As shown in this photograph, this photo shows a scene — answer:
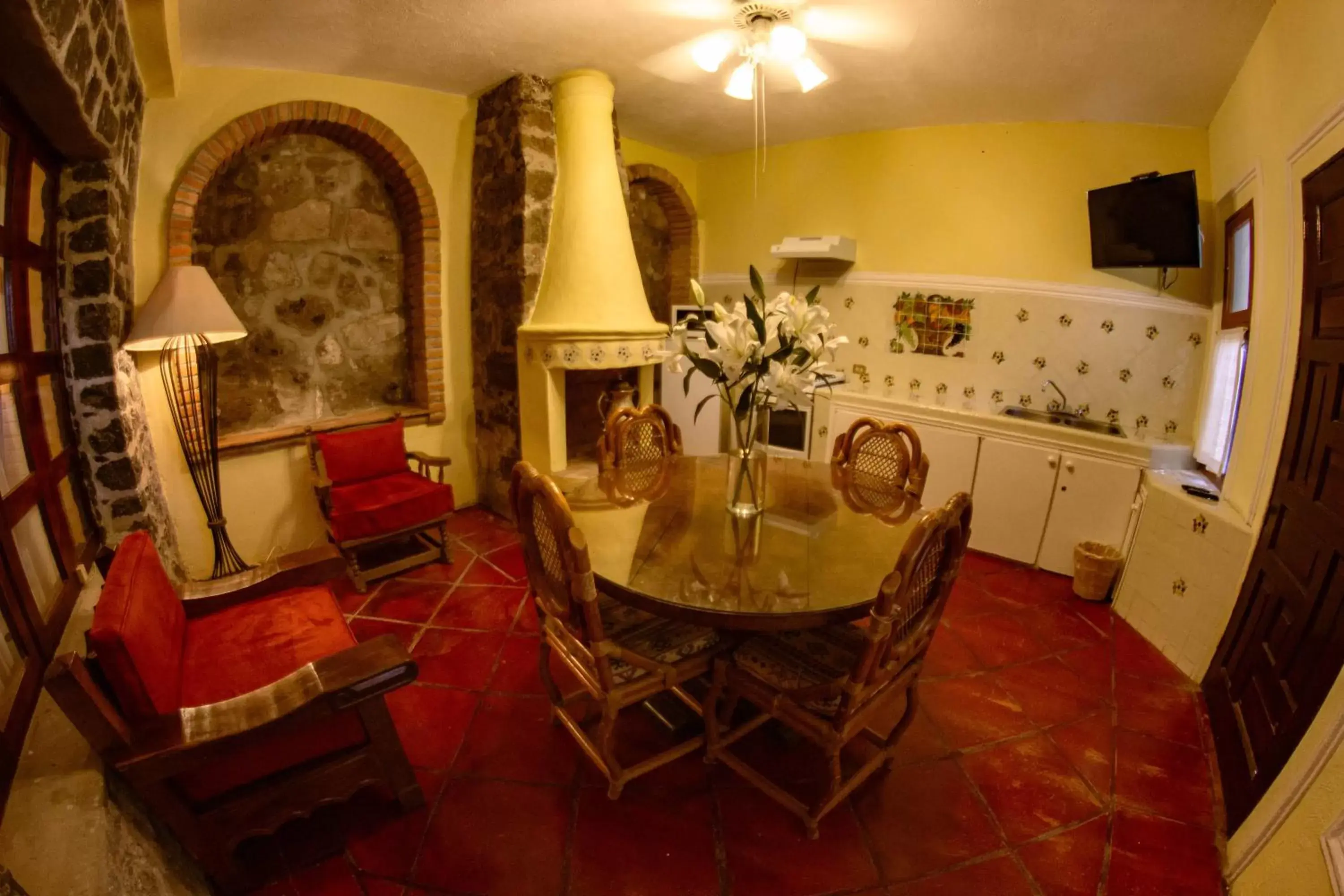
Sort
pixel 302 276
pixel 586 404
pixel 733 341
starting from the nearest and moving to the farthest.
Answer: pixel 733 341, pixel 302 276, pixel 586 404

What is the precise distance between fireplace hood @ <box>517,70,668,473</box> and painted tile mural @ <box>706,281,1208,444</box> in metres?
1.62

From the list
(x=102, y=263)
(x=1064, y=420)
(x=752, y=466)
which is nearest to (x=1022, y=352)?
(x=1064, y=420)

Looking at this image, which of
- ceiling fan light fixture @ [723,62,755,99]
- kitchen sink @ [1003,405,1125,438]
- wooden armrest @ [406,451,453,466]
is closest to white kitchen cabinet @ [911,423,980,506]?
kitchen sink @ [1003,405,1125,438]

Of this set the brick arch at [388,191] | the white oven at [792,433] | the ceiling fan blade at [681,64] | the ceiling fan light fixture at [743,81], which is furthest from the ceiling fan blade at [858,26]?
the brick arch at [388,191]

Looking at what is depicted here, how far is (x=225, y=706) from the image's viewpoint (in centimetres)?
131

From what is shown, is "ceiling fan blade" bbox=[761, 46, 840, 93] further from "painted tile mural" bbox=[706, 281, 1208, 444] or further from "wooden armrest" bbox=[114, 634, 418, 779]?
"wooden armrest" bbox=[114, 634, 418, 779]

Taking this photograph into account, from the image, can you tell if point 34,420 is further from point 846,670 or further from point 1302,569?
point 1302,569

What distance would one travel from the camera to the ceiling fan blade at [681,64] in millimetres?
2621

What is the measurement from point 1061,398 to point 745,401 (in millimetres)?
2628

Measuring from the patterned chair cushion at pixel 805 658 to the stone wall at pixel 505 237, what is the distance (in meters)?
2.31

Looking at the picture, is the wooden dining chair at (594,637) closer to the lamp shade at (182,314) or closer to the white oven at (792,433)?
the lamp shade at (182,314)

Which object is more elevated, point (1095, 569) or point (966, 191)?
point (966, 191)

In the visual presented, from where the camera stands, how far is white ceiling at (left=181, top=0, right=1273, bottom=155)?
213 centimetres

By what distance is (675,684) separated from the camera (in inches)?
64.9
